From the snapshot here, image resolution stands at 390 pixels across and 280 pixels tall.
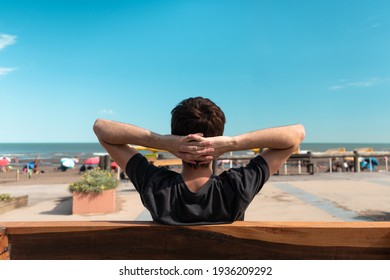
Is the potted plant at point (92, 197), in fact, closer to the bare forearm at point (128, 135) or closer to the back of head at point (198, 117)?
the bare forearm at point (128, 135)

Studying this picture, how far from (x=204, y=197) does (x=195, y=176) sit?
0.12m

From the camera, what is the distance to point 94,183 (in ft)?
21.0

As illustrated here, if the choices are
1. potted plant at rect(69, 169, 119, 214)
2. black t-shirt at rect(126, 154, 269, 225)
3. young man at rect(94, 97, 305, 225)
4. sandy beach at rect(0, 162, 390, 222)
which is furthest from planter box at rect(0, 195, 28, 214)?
black t-shirt at rect(126, 154, 269, 225)

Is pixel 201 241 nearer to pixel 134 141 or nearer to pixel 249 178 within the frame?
pixel 249 178

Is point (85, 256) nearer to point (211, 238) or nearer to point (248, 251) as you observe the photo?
point (211, 238)

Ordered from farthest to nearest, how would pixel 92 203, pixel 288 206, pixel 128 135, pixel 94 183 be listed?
pixel 288 206 → pixel 94 183 → pixel 92 203 → pixel 128 135

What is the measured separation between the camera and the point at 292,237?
1.19 metres

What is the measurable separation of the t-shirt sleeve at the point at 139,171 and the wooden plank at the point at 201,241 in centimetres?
23

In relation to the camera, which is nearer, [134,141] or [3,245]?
[3,245]

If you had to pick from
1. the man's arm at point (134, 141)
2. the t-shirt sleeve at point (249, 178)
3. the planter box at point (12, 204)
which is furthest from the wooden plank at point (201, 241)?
the planter box at point (12, 204)

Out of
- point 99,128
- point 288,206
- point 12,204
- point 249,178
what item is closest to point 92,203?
point 12,204

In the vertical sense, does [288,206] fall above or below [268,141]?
below

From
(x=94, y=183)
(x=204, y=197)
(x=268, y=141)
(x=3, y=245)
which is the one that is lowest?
(x=94, y=183)
